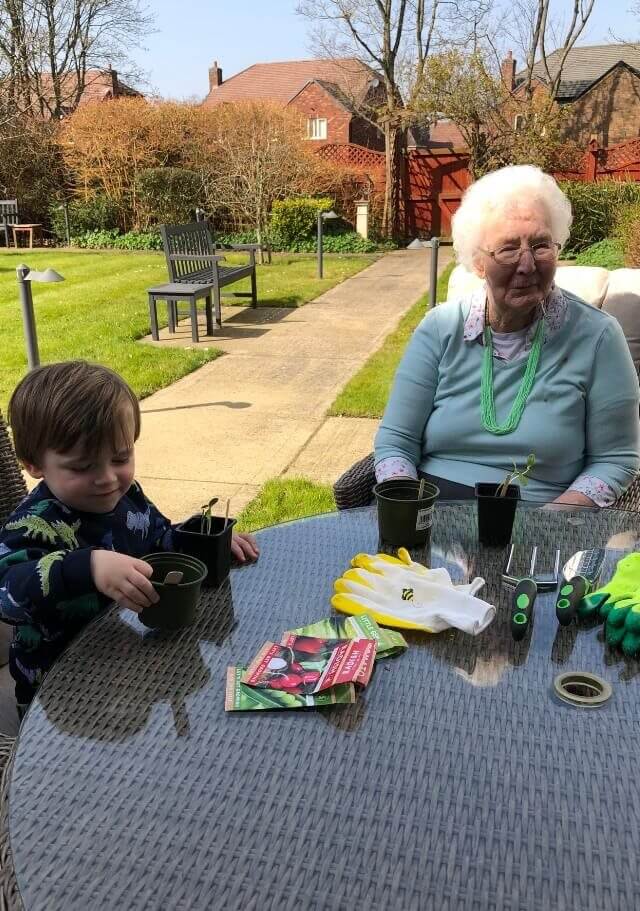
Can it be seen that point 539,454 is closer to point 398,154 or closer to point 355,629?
point 355,629

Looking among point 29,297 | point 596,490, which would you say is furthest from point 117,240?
point 596,490

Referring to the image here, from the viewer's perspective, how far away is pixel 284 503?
12.9 ft

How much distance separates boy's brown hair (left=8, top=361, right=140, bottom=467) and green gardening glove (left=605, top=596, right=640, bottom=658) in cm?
97

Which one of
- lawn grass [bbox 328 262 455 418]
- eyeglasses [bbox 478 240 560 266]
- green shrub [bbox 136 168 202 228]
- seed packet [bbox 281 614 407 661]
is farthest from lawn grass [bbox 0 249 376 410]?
seed packet [bbox 281 614 407 661]

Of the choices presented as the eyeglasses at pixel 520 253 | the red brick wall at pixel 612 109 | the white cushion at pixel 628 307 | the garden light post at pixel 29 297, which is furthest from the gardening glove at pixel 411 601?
the red brick wall at pixel 612 109

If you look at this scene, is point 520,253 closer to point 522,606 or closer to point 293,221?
point 522,606

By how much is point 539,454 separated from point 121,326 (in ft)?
21.3

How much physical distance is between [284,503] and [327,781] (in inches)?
114

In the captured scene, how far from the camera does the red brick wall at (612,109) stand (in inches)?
1036

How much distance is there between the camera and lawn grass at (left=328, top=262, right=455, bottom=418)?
5527mm

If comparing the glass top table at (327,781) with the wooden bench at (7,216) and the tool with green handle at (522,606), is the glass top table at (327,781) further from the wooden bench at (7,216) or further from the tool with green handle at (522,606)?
the wooden bench at (7,216)

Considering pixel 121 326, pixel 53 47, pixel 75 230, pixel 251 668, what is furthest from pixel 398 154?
pixel 251 668

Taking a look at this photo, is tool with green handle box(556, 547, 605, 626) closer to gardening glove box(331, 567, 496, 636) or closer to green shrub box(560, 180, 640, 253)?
gardening glove box(331, 567, 496, 636)

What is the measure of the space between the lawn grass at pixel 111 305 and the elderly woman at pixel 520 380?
3.79 metres
